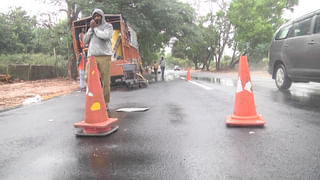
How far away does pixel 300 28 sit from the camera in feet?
25.1

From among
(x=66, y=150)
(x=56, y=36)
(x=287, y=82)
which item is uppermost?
(x=56, y=36)

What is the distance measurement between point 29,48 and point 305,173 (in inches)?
1422

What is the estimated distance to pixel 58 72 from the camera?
78.5ft

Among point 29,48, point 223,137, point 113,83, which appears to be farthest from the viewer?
point 29,48

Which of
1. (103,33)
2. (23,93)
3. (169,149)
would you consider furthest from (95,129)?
(23,93)

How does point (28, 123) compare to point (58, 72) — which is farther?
point (58, 72)

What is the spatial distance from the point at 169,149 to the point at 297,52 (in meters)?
5.66

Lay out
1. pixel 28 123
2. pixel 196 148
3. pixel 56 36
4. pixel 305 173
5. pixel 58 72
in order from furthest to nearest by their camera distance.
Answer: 1. pixel 58 72
2. pixel 56 36
3. pixel 28 123
4. pixel 196 148
5. pixel 305 173

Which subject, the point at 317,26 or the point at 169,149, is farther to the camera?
the point at 317,26

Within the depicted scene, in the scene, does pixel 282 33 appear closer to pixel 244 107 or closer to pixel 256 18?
pixel 244 107

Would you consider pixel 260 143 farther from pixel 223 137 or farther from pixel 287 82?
pixel 287 82

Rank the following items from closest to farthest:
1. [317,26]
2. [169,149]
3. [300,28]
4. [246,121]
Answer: [169,149] < [246,121] < [317,26] < [300,28]

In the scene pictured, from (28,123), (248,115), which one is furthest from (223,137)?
(28,123)

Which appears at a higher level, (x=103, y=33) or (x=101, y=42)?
(x=103, y=33)
